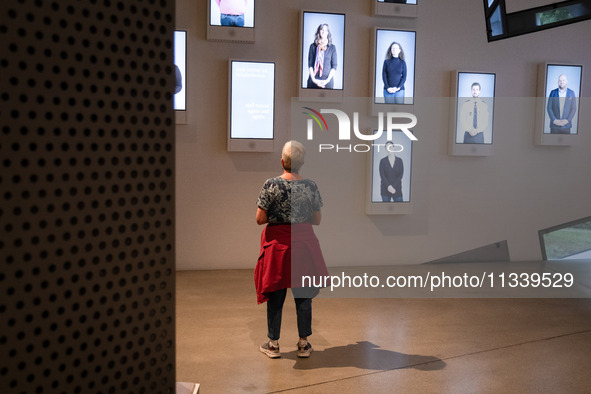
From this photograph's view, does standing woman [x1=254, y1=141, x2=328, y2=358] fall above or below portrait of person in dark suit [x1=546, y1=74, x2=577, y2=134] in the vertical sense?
below

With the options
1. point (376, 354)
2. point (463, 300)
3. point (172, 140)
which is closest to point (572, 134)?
point (463, 300)

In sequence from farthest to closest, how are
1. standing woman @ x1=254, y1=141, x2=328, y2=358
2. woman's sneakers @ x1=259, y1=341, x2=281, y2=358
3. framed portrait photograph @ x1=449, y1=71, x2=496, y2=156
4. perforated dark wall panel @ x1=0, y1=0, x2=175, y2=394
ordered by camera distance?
framed portrait photograph @ x1=449, y1=71, x2=496, y2=156
woman's sneakers @ x1=259, y1=341, x2=281, y2=358
standing woman @ x1=254, y1=141, x2=328, y2=358
perforated dark wall panel @ x1=0, y1=0, x2=175, y2=394

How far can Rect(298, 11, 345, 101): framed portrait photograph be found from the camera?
7969mm

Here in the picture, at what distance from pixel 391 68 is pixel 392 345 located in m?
4.39

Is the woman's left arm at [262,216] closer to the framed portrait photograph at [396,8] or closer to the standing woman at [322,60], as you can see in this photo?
the standing woman at [322,60]

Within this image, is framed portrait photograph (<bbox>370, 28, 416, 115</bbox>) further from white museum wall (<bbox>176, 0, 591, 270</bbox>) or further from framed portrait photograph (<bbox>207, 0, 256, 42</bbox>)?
framed portrait photograph (<bbox>207, 0, 256, 42</bbox>)

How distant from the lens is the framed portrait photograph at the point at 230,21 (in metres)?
7.72

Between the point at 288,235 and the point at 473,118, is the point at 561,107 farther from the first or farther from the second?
the point at 288,235

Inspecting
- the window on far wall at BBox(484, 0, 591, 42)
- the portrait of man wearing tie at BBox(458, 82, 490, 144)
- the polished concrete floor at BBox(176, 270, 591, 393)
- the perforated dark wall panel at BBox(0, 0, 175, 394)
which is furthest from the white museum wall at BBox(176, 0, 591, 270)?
the perforated dark wall panel at BBox(0, 0, 175, 394)

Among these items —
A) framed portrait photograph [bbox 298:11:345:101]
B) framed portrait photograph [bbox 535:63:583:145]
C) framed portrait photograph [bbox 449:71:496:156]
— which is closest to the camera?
framed portrait photograph [bbox 298:11:345:101]

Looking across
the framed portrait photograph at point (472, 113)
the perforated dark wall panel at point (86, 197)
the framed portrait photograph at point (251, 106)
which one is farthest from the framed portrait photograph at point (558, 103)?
the perforated dark wall panel at point (86, 197)

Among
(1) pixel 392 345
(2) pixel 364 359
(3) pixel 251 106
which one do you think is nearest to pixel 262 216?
(2) pixel 364 359

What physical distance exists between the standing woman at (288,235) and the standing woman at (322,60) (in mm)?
3512

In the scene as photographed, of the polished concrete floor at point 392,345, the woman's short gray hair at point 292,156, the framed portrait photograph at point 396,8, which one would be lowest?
the polished concrete floor at point 392,345
